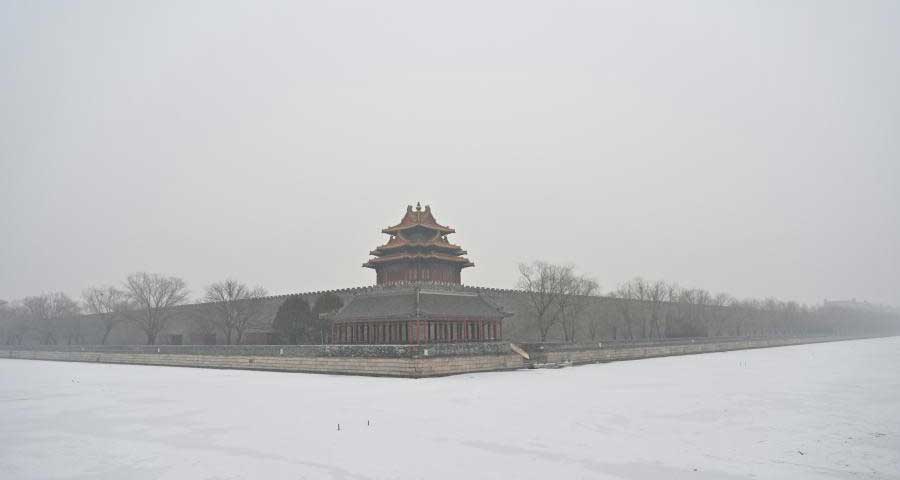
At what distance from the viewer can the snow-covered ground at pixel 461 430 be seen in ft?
45.3

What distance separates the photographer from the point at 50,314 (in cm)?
8731

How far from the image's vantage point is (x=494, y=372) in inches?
1538

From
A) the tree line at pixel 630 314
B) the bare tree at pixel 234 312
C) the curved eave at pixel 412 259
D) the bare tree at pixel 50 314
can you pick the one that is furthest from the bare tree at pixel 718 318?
the bare tree at pixel 50 314

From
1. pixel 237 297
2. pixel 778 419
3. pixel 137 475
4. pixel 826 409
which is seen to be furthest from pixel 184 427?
pixel 237 297

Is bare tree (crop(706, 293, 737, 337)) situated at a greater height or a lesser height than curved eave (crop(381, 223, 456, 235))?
lesser

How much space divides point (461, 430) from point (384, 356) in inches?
741

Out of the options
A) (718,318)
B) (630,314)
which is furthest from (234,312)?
(718,318)

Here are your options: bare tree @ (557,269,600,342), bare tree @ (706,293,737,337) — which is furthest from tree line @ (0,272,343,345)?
bare tree @ (706,293,737,337)

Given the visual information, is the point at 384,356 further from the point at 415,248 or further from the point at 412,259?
the point at 415,248

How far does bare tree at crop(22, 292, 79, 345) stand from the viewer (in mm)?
78438

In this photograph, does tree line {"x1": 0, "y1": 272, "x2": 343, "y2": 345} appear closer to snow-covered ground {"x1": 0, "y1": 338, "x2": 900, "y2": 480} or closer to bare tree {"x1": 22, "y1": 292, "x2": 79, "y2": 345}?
bare tree {"x1": 22, "y1": 292, "x2": 79, "y2": 345}

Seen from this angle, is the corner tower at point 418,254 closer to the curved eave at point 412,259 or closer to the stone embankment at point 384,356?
the curved eave at point 412,259

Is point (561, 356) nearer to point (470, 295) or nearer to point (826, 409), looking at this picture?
point (470, 295)

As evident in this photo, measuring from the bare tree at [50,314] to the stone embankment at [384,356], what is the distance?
15.7 m
